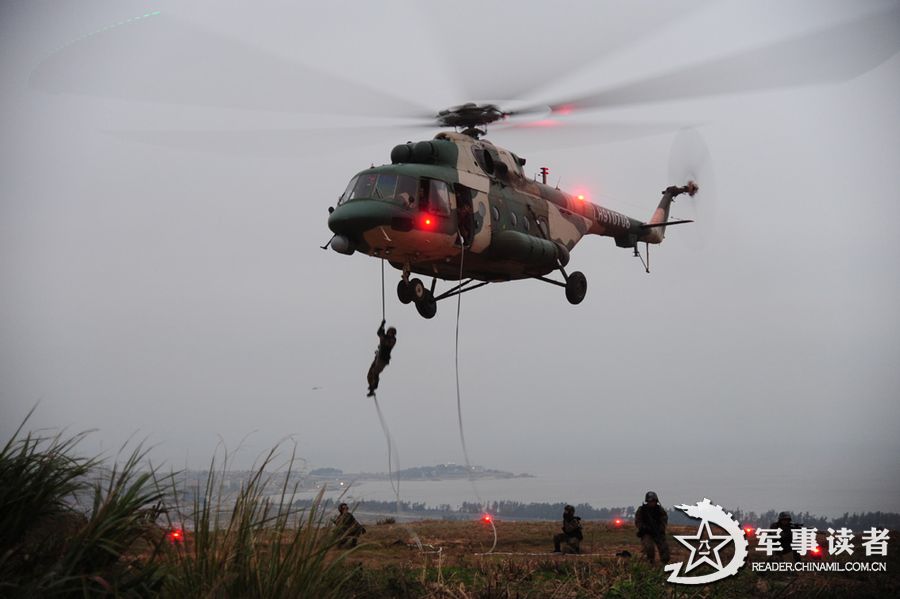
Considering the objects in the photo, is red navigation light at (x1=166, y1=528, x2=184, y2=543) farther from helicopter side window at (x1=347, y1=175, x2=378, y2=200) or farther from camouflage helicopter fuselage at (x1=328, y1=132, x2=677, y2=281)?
helicopter side window at (x1=347, y1=175, x2=378, y2=200)

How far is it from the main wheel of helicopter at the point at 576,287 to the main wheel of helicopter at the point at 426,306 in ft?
12.0

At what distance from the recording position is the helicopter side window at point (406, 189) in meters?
14.8

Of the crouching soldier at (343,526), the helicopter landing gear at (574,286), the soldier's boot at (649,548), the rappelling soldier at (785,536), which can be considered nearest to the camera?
the crouching soldier at (343,526)

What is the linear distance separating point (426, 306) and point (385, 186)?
8.34ft

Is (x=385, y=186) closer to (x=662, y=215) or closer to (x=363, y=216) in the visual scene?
(x=363, y=216)

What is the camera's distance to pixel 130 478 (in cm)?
643

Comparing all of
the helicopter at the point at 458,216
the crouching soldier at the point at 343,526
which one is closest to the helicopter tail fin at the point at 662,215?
the helicopter at the point at 458,216

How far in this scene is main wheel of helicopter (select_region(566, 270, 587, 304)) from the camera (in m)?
18.7

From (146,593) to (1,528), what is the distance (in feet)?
3.66

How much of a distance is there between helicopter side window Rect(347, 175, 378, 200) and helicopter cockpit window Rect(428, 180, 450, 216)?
99 cm

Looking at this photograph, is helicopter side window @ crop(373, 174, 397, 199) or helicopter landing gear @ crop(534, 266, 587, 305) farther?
helicopter landing gear @ crop(534, 266, 587, 305)

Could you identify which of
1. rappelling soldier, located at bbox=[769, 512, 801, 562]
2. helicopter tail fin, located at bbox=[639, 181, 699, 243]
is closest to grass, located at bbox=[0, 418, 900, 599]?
rappelling soldier, located at bbox=[769, 512, 801, 562]

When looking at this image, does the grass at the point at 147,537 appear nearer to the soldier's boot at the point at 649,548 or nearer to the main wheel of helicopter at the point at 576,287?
the soldier's boot at the point at 649,548

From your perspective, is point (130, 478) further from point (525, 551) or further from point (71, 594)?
point (525, 551)
